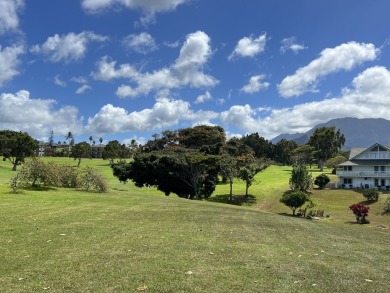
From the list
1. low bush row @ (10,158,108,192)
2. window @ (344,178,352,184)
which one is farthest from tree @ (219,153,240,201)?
low bush row @ (10,158,108,192)

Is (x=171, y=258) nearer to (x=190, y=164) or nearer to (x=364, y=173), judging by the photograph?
(x=190, y=164)

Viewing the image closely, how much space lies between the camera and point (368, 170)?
68938 mm

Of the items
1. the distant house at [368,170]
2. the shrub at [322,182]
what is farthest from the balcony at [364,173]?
the shrub at [322,182]

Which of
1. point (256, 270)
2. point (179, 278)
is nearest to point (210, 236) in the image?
point (256, 270)

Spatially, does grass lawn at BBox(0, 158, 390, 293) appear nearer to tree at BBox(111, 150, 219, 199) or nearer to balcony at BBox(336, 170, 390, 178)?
tree at BBox(111, 150, 219, 199)

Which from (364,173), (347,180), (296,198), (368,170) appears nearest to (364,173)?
(364,173)

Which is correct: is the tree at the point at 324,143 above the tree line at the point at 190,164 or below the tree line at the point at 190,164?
above

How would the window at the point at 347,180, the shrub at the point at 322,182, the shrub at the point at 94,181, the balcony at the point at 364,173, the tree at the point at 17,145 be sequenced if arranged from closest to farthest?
the shrub at the point at 94,181 → the balcony at the point at 364,173 → the shrub at the point at 322,182 → the window at the point at 347,180 → the tree at the point at 17,145

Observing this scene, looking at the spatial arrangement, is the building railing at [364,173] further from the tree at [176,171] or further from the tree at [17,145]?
the tree at [17,145]

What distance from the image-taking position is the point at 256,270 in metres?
8.45

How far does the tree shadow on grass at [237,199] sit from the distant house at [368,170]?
64.4 ft

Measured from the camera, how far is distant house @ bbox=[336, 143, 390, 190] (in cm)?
6750

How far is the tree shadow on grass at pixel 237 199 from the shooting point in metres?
59.8

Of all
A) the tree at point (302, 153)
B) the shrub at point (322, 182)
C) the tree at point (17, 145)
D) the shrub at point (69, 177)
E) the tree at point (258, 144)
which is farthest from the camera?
the tree at point (258, 144)
